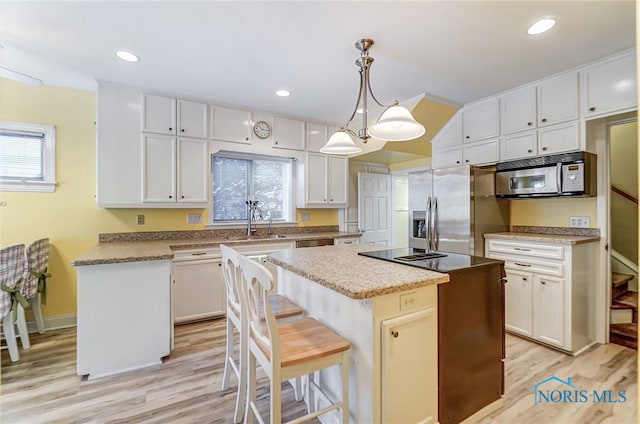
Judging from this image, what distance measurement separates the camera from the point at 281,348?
4.62ft

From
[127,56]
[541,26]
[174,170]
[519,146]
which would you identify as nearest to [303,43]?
[127,56]

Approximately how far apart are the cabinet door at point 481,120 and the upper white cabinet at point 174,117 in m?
3.20

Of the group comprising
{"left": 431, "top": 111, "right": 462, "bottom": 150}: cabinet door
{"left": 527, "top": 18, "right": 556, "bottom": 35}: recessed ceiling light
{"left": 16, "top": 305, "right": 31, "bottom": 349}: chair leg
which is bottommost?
{"left": 16, "top": 305, "right": 31, "bottom": 349}: chair leg

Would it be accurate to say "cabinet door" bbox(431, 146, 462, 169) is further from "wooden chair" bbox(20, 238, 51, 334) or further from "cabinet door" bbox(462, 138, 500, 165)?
"wooden chair" bbox(20, 238, 51, 334)

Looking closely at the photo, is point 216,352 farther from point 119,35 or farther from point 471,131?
point 471,131

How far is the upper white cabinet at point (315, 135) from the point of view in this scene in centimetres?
424

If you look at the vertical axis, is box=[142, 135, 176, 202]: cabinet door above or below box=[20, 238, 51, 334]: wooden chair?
above

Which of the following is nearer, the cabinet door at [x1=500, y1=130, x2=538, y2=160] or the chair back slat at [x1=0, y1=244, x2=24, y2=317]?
the chair back slat at [x1=0, y1=244, x2=24, y2=317]

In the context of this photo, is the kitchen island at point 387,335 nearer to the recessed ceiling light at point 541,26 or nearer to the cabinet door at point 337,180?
the recessed ceiling light at point 541,26

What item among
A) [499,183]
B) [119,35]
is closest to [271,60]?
[119,35]

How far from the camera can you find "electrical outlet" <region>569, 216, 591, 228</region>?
288 cm

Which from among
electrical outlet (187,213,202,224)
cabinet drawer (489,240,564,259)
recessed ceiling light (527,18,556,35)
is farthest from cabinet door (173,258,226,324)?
recessed ceiling light (527,18,556,35)

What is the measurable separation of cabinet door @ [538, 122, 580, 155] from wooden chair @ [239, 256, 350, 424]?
2888 millimetres

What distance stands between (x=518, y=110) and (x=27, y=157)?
16.9ft
